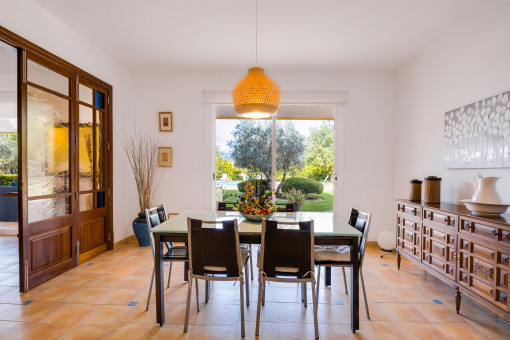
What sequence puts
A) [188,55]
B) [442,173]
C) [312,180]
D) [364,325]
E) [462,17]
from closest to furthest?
[364,325]
[462,17]
[442,173]
[188,55]
[312,180]

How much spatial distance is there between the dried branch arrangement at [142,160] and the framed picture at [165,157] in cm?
7

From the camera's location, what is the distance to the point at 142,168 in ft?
15.4

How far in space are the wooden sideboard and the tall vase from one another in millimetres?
3574

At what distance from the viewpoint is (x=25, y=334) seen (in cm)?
210

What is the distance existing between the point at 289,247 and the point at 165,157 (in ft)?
11.0

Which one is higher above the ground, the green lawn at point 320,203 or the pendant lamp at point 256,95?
the pendant lamp at point 256,95

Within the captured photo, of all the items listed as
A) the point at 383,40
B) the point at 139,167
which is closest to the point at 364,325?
the point at 383,40

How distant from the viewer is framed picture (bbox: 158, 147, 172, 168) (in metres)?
4.81

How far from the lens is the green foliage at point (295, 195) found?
4.66 metres

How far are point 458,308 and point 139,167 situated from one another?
435 centimetres

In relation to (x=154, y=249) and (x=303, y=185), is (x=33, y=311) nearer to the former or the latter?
(x=154, y=249)

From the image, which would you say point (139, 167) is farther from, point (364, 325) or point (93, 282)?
point (364, 325)

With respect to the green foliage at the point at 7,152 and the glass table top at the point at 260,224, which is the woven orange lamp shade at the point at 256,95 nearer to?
the glass table top at the point at 260,224

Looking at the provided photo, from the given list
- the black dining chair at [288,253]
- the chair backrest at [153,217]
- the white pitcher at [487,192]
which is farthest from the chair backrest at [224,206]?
the white pitcher at [487,192]
